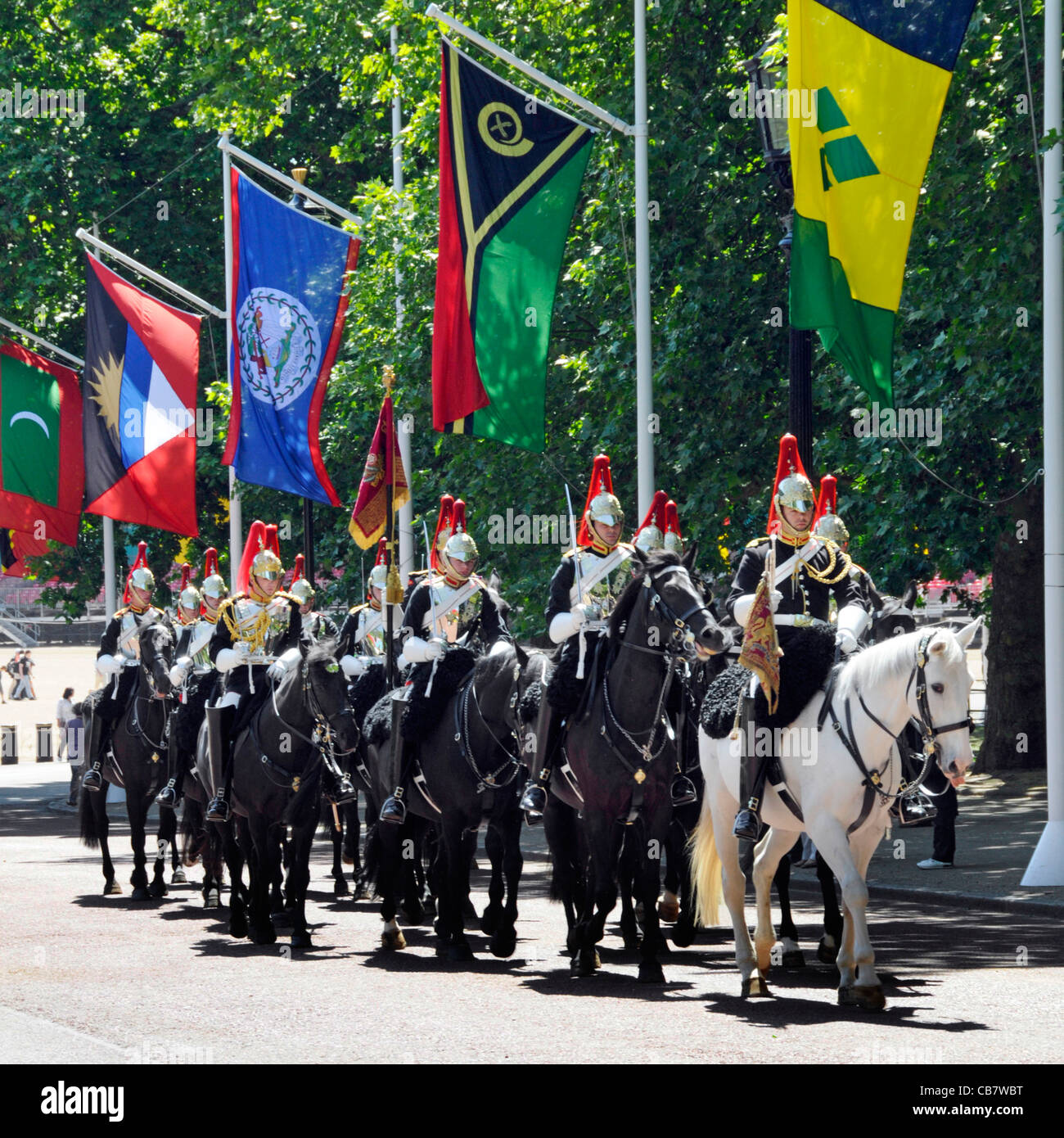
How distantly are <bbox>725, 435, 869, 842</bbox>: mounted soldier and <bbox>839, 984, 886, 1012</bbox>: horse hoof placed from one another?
42.3 inches

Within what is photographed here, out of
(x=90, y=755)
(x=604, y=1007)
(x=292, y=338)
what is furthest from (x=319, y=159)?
(x=604, y=1007)

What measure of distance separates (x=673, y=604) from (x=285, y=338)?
13.8m

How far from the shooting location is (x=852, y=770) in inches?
402

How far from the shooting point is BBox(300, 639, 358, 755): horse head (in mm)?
12641

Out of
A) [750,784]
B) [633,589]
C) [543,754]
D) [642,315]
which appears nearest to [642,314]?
[642,315]

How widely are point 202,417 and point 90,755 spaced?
52.9 feet

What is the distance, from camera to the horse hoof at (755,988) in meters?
10.5

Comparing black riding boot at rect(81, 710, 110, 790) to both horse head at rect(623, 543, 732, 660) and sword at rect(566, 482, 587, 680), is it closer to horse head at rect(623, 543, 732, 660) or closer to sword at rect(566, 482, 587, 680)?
sword at rect(566, 482, 587, 680)

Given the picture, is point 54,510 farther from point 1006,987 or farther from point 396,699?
point 1006,987

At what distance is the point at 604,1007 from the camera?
10.2 m

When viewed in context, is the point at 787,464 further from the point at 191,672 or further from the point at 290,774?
the point at 191,672

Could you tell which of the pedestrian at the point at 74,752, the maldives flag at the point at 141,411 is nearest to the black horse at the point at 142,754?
the maldives flag at the point at 141,411

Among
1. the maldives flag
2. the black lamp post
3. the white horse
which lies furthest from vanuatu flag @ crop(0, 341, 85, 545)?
the white horse

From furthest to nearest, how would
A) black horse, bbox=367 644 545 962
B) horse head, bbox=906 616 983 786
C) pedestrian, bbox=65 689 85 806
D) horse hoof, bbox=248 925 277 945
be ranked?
pedestrian, bbox=65 689 85 806
horse hoof, bbox=248 925 277 945
black horse, bbox=367 644 545 962
horse head, bbox=906 616 983 786
